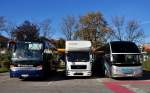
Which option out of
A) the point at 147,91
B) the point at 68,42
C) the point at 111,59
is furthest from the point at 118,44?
the point at 147,91

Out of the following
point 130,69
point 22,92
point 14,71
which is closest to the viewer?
point 22,92

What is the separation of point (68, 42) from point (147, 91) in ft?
42.2

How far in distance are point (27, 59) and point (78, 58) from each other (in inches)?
202

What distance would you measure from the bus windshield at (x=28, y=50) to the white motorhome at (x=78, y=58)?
3.38m

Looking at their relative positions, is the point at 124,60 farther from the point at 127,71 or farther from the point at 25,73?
the point at 25,73

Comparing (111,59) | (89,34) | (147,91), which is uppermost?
(89,34)

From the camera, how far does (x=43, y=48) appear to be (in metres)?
29.0

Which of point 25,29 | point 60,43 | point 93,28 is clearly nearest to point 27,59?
point 25,29

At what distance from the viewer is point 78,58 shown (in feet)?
103

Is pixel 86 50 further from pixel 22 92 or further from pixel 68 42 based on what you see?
pixel 22 92

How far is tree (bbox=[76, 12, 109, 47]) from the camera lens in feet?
271

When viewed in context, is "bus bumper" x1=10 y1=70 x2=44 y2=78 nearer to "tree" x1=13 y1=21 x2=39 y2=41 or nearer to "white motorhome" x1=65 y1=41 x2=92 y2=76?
"white motorhome" x1=65 y1=41 x2=92 y2=76

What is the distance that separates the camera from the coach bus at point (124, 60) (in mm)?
29500

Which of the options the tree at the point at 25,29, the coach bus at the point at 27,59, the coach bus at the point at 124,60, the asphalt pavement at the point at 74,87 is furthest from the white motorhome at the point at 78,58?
the tree at the point at 25,29
